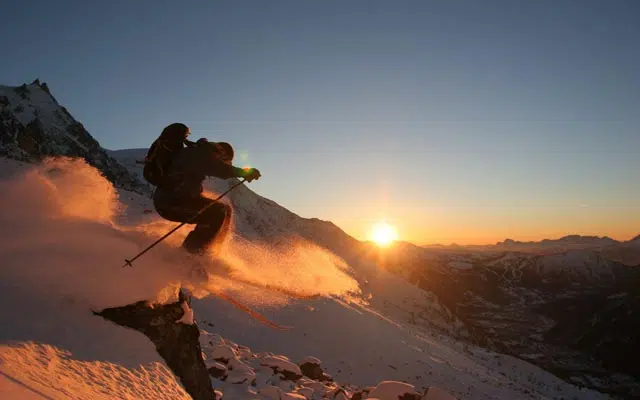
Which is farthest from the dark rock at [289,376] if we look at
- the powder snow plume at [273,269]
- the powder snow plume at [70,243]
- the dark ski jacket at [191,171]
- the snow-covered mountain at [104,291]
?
the dark ski jacket at [191,171]

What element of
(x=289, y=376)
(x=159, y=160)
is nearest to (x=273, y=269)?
(x=159, y=160)

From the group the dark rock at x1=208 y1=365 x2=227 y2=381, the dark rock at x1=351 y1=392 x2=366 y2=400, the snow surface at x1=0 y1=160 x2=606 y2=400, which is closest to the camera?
the snow surface at x1=0 y1=160 x2=606 y2=400

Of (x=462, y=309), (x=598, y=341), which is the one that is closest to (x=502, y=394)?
(x=598, y=341)

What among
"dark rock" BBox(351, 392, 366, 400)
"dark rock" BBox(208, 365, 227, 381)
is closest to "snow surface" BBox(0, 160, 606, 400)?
"dark rock" BBox(208, 365, 227, 381)

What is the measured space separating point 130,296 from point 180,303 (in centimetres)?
153

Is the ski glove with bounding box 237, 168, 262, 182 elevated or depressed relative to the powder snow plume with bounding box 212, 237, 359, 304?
elevated

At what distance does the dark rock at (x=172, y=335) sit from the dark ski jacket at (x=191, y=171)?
203cm

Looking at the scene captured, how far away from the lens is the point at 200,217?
693cm

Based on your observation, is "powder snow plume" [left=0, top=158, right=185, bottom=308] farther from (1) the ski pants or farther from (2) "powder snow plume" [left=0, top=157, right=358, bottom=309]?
(1) the ski pants

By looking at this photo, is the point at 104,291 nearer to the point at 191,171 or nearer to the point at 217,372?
the point at 191,171

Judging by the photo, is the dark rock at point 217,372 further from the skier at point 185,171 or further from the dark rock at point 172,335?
the skier at point 185,171

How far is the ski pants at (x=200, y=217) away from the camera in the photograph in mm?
6656

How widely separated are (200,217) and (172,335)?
2.26 meters

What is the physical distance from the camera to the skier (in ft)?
21.1
